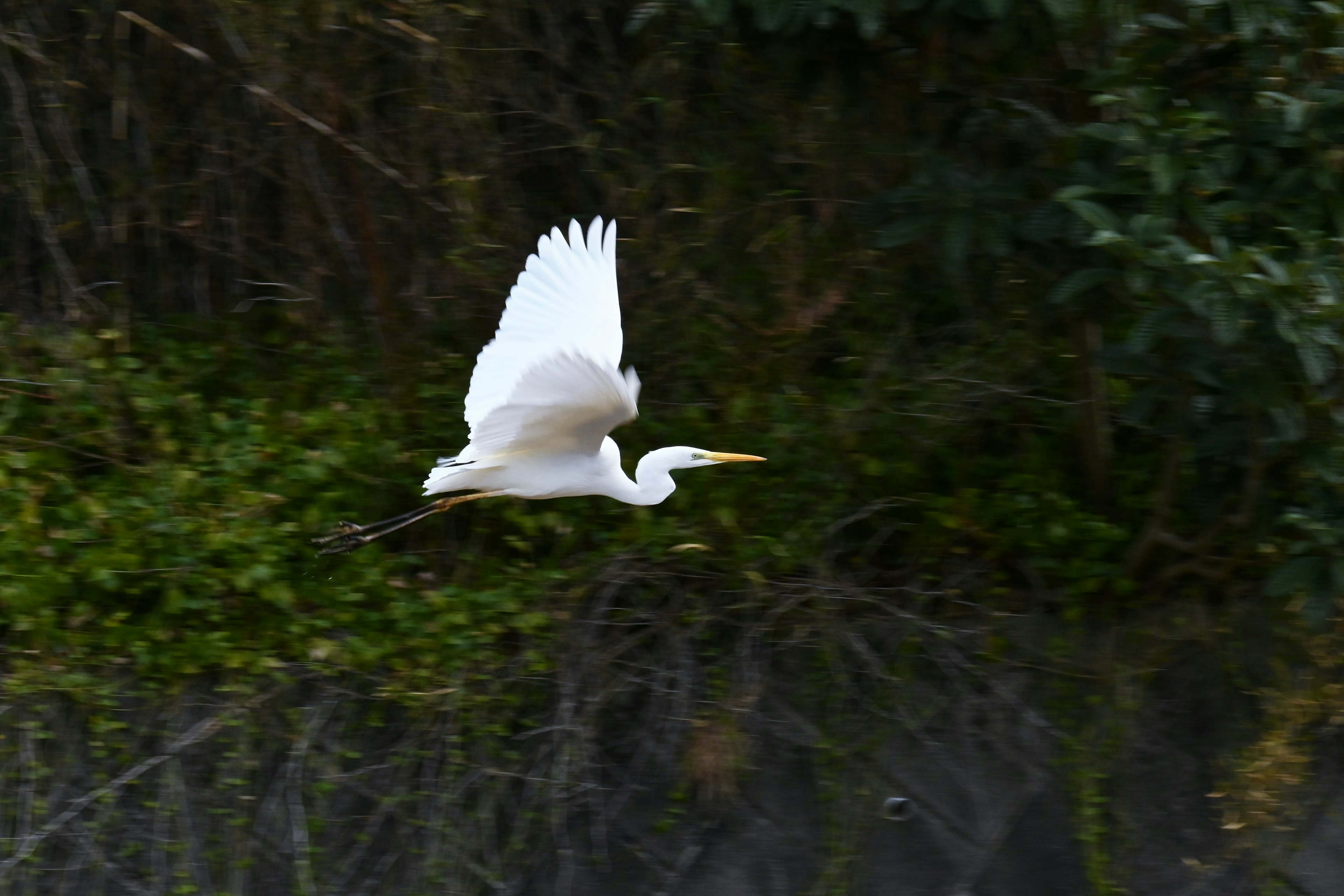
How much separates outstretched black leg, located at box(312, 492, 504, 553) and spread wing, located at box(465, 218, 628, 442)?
0.33 meters

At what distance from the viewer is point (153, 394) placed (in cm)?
435

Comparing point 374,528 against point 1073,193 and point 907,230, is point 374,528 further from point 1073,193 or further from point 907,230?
point 1073,193

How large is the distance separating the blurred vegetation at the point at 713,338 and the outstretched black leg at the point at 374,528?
135 millimetres

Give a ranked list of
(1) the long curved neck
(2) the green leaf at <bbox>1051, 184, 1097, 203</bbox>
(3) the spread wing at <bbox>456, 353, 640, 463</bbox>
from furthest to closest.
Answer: (1) the long curved neck
(2) the green leaf at <bbox>1051, 184, 1097, 203</bbox>
(3) the spread wing at <bbox>456, 353, 640, 463</bbox>

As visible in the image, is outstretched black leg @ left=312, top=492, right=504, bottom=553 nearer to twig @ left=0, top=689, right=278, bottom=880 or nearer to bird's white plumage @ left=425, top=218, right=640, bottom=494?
bird's white plumage @ left=425, top=218, right=640, bottom=494

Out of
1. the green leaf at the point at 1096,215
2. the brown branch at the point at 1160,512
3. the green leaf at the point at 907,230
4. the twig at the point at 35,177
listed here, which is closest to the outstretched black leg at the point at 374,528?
the green leaf at the point at 907,230

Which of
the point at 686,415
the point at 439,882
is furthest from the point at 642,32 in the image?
the point at 439,882

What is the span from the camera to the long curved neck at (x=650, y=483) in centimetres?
351

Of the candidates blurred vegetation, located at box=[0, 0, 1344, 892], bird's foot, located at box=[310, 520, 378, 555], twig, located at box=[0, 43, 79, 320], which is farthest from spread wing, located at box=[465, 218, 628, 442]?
twig, located at box=[0, 43, 79, 320]

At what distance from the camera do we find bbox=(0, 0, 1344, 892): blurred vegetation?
10.3ft

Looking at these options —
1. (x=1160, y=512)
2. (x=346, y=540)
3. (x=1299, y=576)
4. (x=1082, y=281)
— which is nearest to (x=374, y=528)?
(x=346, y=540)

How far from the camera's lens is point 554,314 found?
3.47 meters

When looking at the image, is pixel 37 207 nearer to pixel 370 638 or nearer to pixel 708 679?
pixel 370 638

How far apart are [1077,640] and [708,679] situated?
3.52 ft
